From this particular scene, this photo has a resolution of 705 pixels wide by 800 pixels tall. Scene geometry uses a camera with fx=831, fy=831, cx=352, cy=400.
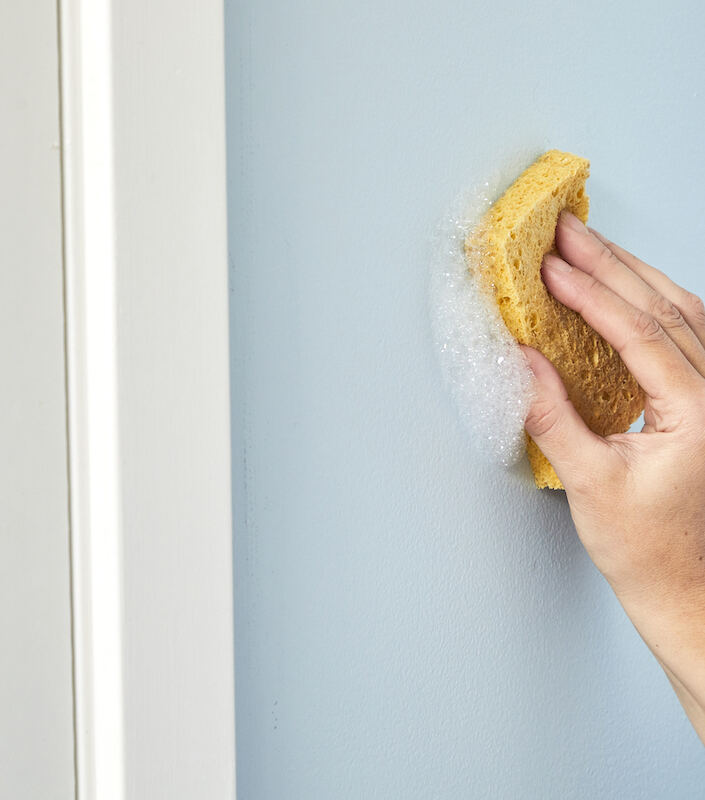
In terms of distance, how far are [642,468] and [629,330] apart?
0.10m

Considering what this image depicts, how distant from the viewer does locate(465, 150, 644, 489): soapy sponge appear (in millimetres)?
613

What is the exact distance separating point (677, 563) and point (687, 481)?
6cm

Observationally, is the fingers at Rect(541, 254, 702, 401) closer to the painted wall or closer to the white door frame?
the painted wall

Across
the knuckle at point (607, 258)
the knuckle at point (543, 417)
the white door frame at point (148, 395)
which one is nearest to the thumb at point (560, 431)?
the knuckle at point (543, 417)

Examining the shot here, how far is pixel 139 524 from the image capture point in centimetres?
44

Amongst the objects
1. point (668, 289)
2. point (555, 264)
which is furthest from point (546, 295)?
point (668, 289)

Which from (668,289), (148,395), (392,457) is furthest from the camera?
(668,289)

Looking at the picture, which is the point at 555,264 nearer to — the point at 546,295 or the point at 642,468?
the point at 546,295

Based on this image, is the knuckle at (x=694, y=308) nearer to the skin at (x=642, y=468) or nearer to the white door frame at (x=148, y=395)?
the skin at (x=642, y=468)

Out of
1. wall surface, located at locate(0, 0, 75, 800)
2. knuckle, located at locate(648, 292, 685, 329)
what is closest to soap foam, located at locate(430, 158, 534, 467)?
knuckle, located at locate(648, 292, 685, 329)

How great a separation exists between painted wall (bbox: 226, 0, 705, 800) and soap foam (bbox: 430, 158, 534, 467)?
0.01m

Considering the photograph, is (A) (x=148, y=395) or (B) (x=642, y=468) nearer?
(A) (x=148, y=395)

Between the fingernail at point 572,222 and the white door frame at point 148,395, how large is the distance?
1.01ft

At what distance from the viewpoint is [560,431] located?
616mm
